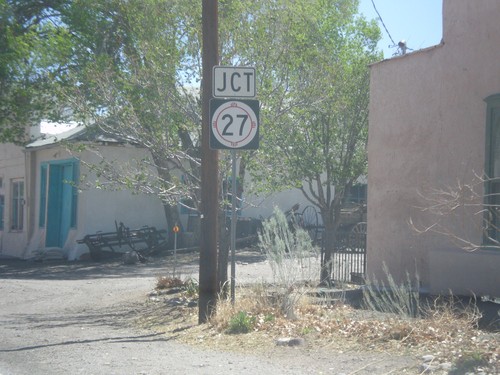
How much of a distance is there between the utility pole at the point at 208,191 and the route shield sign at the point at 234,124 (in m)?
0.29

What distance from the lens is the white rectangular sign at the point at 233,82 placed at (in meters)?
10.2

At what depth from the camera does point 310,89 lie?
1313 centimetres

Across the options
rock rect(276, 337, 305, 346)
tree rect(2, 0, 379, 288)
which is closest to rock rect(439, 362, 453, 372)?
rock rect(276, 337, 305, 346)

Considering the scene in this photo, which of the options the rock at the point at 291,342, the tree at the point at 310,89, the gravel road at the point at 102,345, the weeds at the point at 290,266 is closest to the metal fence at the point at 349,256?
the tree at the point at 310,89

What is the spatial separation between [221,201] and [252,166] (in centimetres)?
92

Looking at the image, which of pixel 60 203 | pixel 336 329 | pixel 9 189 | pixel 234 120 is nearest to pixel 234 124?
pixel 234 120

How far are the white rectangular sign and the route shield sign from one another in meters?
0.16

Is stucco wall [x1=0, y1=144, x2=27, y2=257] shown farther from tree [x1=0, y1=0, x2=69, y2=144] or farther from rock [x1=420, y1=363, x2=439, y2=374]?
rock [x1=420, y1=363, x2=439, y2=374]

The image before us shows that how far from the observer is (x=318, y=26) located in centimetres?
1540

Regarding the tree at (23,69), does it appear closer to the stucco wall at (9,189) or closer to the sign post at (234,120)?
the stucco wall at (9,189)

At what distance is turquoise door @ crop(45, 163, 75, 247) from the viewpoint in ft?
80.7

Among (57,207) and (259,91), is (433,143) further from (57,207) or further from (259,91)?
(57,207)

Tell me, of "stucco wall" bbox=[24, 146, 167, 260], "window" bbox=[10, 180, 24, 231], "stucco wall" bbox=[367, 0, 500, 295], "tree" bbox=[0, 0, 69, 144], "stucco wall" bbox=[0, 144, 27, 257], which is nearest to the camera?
"stucco wall" bbox=[367, 0, 500, 295]

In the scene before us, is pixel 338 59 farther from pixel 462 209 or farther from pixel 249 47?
pixel 462 209
